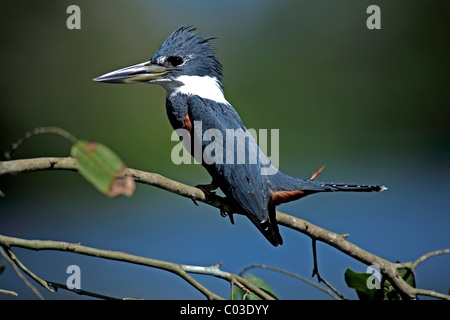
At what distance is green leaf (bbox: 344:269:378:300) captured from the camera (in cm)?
155

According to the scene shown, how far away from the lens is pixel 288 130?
4.07 metres

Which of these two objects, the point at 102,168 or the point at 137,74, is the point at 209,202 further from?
the point at 102,168

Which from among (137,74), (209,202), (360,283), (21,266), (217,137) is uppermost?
(137,74)

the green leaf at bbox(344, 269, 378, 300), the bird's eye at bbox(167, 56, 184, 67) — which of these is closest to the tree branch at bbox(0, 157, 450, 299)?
A: the green leaf at bbox(344, 269, 378, 300)

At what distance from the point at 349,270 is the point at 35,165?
102 cm

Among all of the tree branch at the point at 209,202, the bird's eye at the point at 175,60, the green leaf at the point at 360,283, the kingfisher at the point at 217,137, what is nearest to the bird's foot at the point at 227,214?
the kingfisher at the point at 217,137

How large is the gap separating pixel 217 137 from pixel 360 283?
0.79m

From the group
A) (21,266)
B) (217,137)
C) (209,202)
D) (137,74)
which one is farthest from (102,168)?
(137,74)

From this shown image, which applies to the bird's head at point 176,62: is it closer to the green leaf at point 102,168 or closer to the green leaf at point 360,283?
the green leaf at point 360,283

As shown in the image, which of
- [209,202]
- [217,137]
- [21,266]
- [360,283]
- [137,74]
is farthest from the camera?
[137,74]

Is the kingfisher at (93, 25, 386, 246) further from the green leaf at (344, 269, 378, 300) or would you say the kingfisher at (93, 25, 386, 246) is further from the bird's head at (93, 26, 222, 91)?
the green leaf at (344, 269, 378, 300)

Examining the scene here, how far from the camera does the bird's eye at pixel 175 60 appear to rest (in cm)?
217

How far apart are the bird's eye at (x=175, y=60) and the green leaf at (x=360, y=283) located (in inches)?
46.9

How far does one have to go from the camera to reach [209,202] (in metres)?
1.80
